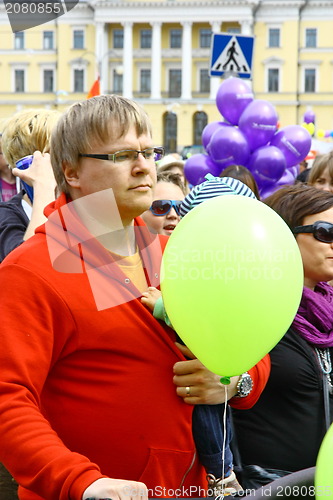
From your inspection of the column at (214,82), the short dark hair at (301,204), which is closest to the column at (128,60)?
the column at (214,82)

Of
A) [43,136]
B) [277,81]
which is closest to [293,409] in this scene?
[43,136]

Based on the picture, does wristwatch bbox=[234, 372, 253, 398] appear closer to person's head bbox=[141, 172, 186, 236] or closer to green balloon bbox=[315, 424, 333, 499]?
green balloon bbox=[315, 424, 333, 499]

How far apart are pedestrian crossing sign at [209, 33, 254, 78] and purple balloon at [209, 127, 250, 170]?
0.50 meters

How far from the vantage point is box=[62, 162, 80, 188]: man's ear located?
5.25ft

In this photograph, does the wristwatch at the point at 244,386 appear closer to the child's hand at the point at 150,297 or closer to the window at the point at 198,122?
the child's hand at the point at 150,297

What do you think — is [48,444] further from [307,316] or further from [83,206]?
[307,316]

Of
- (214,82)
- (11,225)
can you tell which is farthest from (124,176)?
(214,82)

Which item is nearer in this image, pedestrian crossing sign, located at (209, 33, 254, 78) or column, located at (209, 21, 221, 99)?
pedestrian crossing sign, located at (209, 33, 254, 78)

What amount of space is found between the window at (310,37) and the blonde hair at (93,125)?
48285 mm

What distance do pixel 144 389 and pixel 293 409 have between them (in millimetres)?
641

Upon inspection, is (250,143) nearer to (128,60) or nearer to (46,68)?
(128,60)

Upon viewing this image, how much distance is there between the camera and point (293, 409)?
6.57 ft

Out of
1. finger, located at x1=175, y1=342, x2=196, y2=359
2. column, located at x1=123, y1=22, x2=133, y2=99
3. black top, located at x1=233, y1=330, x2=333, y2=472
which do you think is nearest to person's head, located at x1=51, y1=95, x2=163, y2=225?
finger, located at x1=175, y1=342, x2=196, y2=359

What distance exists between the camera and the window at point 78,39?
1883 inches
